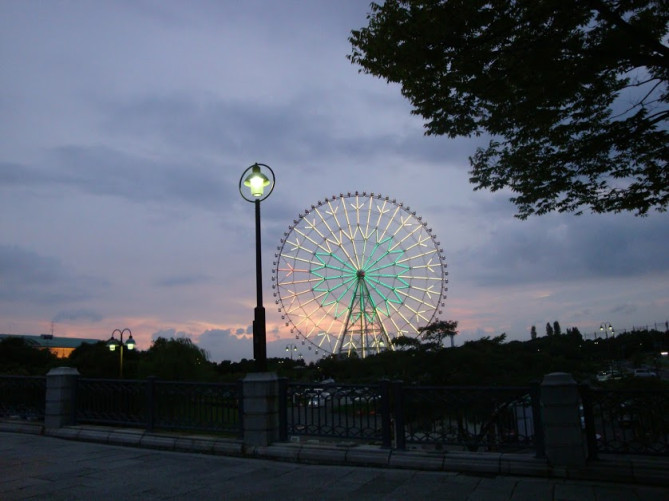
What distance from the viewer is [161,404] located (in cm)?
1185

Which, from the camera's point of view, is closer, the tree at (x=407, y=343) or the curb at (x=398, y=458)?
the curb at (x=398, y=458)

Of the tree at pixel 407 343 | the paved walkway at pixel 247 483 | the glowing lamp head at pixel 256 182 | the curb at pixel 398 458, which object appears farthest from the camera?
the tree at pixel 407 343

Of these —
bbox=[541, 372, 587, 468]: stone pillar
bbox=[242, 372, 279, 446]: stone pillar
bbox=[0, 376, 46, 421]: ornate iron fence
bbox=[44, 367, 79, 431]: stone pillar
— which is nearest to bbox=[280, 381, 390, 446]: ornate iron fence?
bbox=[242, 372, 279, 446]: stone pillar

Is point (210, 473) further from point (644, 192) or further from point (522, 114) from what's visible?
point (644, 192)

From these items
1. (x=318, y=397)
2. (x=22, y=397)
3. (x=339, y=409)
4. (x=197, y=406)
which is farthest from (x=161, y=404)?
(x=22, y=397)

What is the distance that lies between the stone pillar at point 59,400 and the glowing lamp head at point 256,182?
6401mm

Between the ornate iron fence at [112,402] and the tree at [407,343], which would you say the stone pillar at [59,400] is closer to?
the ornate iron fence at [112,402]

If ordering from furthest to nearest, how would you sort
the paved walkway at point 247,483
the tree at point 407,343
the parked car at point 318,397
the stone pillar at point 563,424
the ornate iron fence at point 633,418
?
1. the tree at point 407,343
2. the parked car at point 318,397
3. the ornate iron fence at point 633,418
4. the stone pillar at point 563,424
5. the paved walkway at point 247,483

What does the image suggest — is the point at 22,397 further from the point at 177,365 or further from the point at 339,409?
the point at 177,365

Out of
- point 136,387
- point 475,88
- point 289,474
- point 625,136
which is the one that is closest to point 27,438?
Answer: point 136,387

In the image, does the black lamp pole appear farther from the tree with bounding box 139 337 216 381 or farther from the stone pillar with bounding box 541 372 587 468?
the tree with bounding box 139 337 216 381

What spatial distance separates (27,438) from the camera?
1220cm

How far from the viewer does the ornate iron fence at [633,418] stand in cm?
827

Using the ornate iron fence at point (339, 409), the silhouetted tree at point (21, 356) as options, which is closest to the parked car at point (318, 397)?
the ornate iron fence at point (339, 409)
